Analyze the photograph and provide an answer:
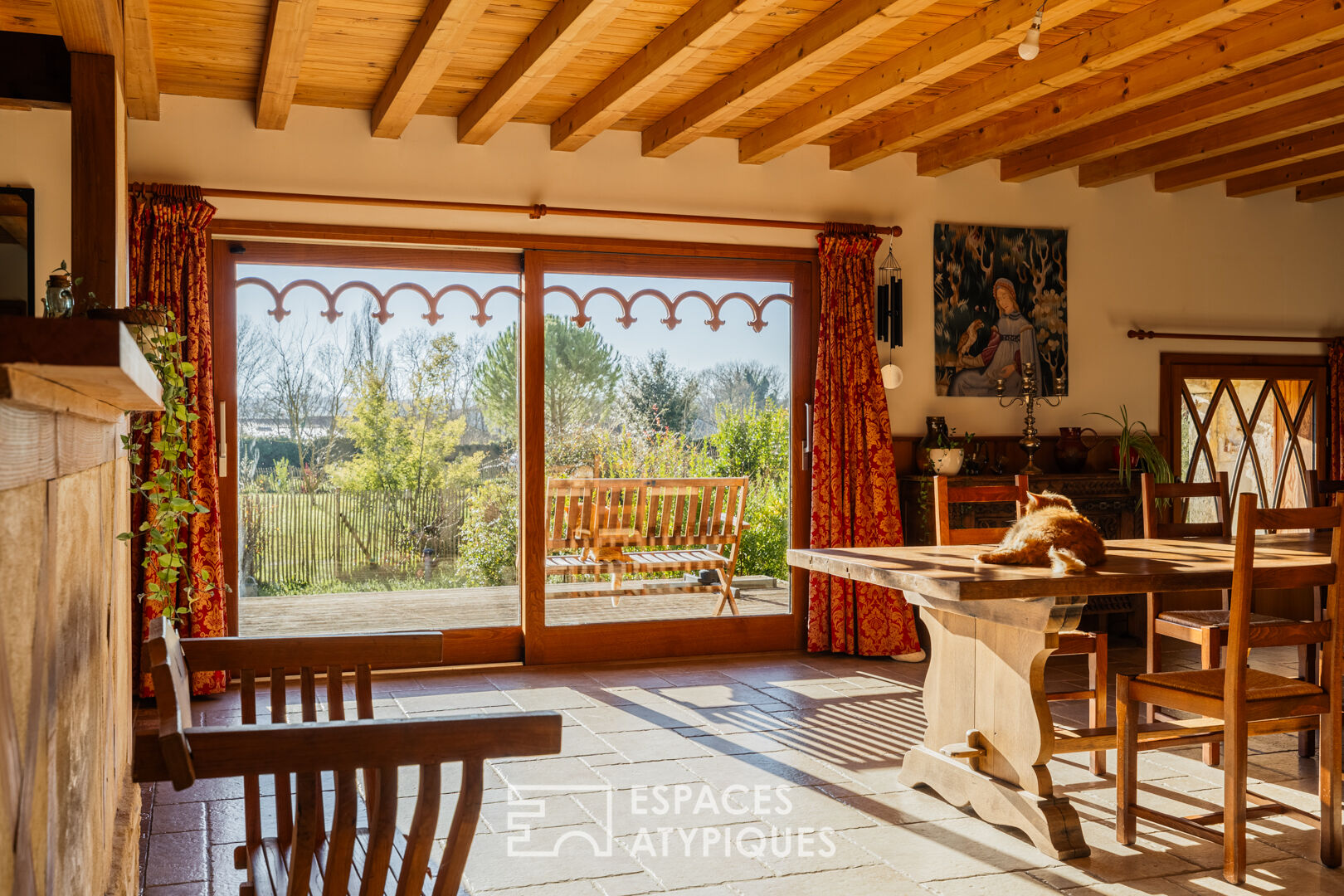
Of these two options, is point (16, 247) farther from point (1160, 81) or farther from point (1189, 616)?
point (1189, 616)

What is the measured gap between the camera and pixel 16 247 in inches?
185

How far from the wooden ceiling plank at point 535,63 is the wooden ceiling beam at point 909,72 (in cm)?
124

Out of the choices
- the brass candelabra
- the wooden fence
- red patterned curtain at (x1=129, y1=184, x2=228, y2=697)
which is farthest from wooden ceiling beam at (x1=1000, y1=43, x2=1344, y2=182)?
red patterned curtain at (x1=129, y1=184, x2=228, y2=697)

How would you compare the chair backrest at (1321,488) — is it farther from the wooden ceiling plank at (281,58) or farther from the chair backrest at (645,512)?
the wooden ceiling plank at (281,58)

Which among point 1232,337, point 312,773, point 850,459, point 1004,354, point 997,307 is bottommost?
point 312,773

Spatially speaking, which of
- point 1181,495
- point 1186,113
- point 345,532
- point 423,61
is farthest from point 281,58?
point 1186,113

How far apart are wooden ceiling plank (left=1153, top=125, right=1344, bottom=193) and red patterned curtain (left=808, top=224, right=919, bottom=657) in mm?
2073

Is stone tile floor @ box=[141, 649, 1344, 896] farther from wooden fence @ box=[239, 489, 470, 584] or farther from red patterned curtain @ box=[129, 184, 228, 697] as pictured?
wooden fence @ box=[239, 489, 470, 584]

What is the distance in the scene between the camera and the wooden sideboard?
5.84 meters

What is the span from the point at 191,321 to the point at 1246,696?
4.37 m

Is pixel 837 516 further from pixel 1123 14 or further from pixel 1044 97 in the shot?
pixel 1123 14

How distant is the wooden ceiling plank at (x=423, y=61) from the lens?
377 cm

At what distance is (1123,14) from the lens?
13.7 ft

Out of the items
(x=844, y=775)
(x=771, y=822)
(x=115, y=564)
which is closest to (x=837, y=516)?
(x=844, y=775)
